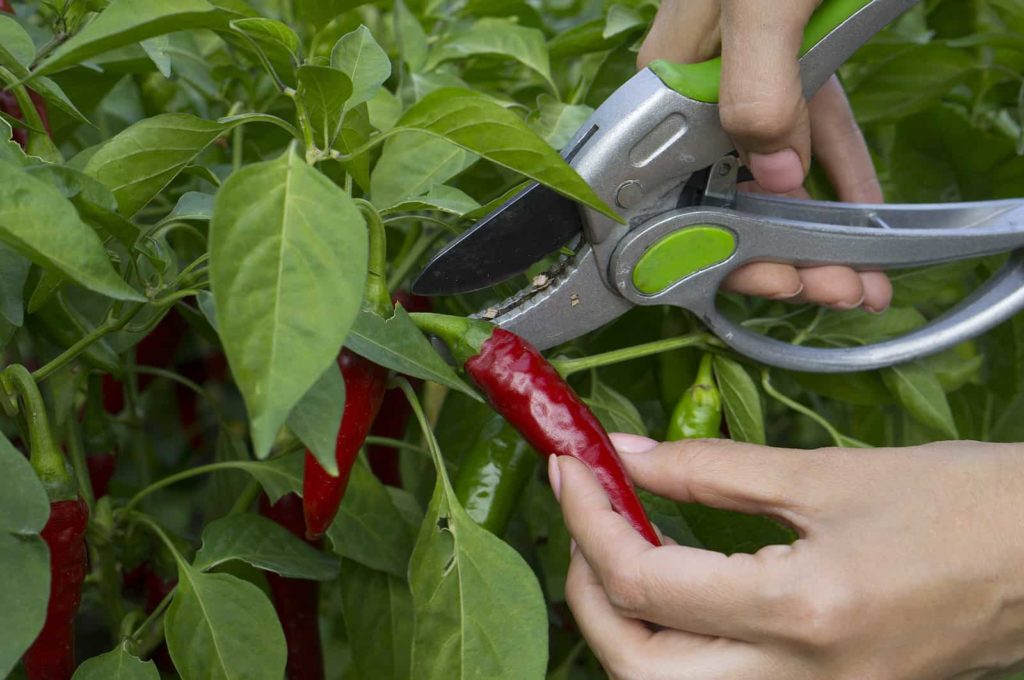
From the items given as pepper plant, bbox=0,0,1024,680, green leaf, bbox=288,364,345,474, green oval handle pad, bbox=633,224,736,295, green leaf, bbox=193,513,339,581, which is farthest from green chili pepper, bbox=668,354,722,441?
green leaf, bbox=288,364,345,474

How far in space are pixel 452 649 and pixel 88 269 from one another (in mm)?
333

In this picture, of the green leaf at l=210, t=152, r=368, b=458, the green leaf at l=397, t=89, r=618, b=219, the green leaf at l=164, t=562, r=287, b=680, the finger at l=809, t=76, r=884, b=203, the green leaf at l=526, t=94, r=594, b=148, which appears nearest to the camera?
the green leaf at l=210, t=152, r=368, b=458

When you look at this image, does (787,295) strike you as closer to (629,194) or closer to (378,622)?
(629,194)

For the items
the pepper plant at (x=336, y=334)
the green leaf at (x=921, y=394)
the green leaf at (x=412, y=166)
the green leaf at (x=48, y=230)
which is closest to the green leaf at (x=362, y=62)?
the pepper plant at (x=336, y=334)

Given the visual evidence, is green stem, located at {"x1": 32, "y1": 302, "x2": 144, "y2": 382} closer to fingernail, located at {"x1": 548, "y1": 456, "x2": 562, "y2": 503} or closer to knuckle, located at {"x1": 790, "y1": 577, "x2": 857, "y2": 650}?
fingernail, located at {"x1": 548, "y1": 456, "x2": 562, "y2": 503}

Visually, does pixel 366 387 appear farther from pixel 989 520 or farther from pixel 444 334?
A: pixel 989 520

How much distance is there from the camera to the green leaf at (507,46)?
1.05 m

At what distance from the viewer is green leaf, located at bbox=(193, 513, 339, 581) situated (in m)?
0.78

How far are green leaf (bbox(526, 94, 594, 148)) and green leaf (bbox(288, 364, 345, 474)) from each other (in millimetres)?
424

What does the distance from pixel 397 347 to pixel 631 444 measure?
237 millimetres

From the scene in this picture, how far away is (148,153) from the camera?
0.69 metres

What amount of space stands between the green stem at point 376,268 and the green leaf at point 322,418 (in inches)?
5.7

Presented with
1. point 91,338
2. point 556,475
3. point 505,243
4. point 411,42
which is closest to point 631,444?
point 556,475

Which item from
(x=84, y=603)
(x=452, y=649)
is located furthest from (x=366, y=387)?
(x=84, y=603)
